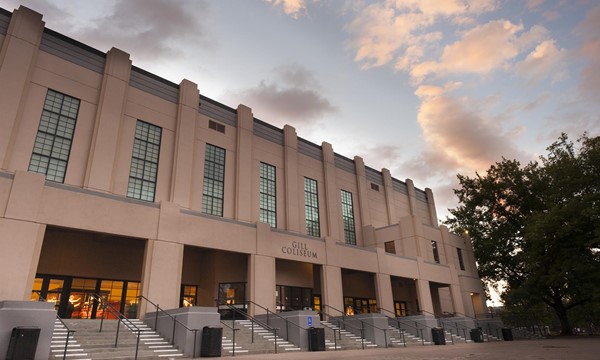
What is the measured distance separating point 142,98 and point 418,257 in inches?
1023

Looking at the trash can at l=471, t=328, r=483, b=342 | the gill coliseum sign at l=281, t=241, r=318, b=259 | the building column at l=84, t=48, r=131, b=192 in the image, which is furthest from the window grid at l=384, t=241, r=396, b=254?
the building column at l=84, t=48, r=131, b=192

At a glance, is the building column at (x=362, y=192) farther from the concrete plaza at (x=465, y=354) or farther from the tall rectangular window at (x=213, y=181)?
the concrete plaza at (x=465, y=354)

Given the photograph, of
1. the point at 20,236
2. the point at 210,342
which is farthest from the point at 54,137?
the point at 210,342

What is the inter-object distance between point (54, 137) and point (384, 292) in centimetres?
2512

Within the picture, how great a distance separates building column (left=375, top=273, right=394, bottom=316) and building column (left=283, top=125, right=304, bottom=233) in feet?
24.9

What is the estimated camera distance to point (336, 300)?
89.1 feet

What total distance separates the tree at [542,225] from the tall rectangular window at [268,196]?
21773 mm

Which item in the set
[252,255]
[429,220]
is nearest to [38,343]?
[252,255]

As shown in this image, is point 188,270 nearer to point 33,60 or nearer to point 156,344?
point 156,344

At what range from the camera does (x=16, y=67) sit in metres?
21.4

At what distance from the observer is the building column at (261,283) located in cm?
2275

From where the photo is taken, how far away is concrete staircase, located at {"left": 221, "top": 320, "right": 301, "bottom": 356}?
16.1 m

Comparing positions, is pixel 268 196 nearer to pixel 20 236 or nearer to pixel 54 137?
pixel 54 137

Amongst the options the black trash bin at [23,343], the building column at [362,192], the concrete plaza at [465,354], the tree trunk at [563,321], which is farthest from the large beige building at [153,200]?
the tree trunk at [563,321]
